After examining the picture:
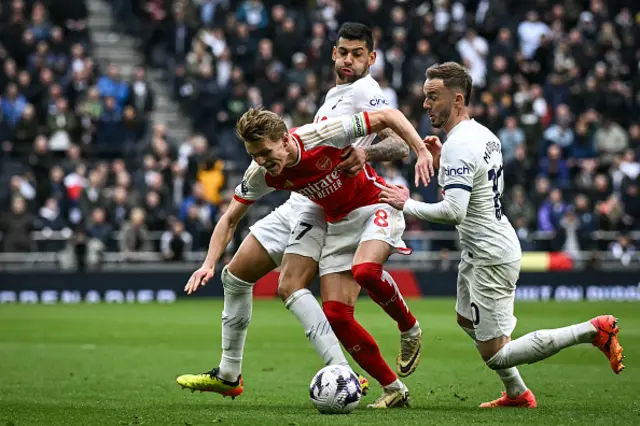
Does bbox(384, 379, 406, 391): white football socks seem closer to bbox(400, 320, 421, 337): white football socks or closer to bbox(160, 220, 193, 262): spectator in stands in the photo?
bbox(400, 320, 421, 337): white football socks

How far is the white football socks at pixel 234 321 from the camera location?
31.4 feet

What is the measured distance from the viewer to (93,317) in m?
20.0

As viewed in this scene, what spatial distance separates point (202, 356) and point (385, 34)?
1505 centimetres

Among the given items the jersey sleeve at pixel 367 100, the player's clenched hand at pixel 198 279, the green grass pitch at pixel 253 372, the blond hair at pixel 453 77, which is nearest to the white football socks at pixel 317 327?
the green grass pitch at pixel 253 372

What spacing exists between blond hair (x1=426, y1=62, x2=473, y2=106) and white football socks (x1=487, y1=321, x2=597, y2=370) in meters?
1.84

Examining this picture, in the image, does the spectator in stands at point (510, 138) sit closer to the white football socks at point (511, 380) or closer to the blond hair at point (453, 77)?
the white football socks at point (511, 380)

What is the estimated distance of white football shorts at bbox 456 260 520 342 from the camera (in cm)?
858

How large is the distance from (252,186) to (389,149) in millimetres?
1133

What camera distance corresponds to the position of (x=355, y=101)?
9.45 meters

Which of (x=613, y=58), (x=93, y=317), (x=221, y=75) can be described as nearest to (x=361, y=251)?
(x=93, y=317)

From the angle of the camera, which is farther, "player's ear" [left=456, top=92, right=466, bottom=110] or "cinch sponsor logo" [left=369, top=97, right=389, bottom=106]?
"cinch sponsor logo" [left=369, top=97, right=389, bottom=106]

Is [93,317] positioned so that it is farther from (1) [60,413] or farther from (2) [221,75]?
(1) [60,413]

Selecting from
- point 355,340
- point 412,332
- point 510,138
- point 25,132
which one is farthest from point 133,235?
point 355,340

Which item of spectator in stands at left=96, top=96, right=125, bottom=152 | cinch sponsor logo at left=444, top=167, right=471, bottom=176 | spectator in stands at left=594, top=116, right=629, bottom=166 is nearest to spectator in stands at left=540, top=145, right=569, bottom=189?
spectator in stands at left=594, top=116, right=629, bottom=166
